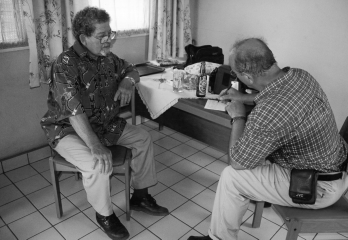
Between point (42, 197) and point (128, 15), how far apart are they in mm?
1685

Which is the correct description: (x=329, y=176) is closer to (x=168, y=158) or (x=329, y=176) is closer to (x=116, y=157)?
(x=116, y=157)

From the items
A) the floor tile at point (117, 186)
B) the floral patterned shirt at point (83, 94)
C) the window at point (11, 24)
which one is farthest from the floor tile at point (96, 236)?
the window at point (11, 24)

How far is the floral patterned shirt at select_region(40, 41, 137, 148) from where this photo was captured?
1562 mm

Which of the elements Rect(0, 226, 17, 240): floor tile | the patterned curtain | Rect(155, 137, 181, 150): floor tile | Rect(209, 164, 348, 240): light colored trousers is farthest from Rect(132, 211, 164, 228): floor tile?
the patterned curtain

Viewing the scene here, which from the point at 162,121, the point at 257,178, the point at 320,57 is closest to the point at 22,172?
the point at 162,121

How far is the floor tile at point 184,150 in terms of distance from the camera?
2650 millimetres

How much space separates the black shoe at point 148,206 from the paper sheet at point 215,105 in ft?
2.28

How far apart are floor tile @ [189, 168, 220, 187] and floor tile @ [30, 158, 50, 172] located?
1145 millimetres

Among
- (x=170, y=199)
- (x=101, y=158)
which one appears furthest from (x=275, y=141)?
(x=170, y=199)

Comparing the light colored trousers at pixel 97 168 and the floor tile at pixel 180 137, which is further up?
the light colored trousers at pixel 97 168

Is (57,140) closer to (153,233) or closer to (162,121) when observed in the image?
(153,233)

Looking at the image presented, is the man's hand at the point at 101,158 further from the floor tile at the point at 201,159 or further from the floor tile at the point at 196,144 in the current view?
the floor tile at the point at 196,144

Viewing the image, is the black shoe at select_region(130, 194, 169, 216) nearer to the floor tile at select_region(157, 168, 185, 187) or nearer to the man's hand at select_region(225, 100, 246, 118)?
the floor tile at select_region(157, 168, 185, 187)

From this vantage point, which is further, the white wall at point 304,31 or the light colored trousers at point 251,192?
the white wall at point 304,31
